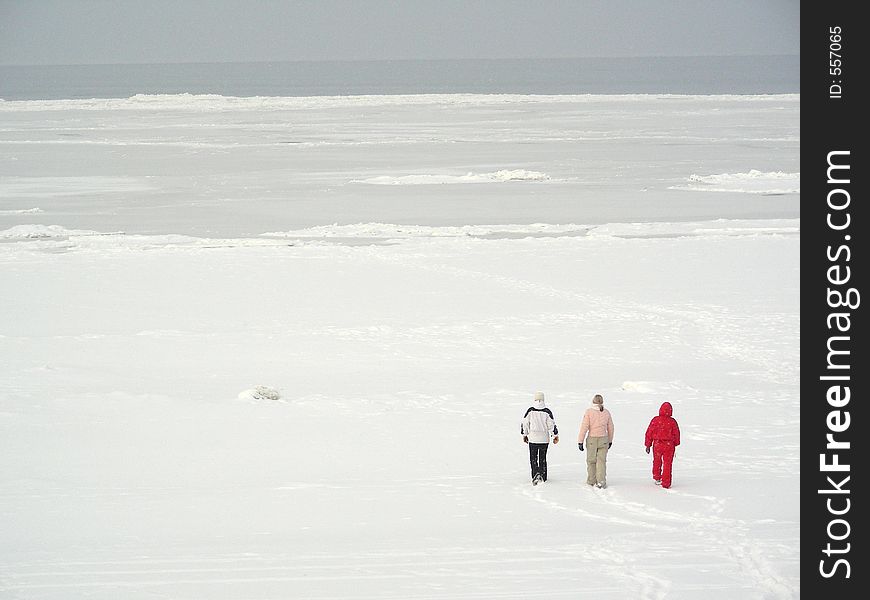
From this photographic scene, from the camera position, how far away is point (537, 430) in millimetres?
11484

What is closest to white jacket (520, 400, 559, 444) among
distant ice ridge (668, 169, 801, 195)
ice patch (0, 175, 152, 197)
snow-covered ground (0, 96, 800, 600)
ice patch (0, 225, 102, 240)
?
snow-covered ground (0, 96, 800, 600)

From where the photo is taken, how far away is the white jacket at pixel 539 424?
1145 cm

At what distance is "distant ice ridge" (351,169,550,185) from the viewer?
125 feet

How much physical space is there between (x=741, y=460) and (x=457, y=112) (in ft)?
211

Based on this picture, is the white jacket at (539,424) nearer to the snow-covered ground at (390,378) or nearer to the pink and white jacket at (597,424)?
the pink and white jacket at (597,424)

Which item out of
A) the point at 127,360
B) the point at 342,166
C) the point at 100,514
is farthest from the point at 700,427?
the point at 342,166

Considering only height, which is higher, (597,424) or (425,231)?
(425,231)

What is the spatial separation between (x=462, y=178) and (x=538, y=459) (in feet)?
91.0

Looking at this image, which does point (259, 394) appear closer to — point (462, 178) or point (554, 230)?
point (554, 230)

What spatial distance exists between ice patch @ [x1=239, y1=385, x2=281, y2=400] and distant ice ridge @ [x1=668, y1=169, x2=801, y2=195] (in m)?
23.5

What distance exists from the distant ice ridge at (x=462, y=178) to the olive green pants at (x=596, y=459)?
88.5ft

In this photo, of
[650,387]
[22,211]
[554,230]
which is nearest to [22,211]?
[22,211]
